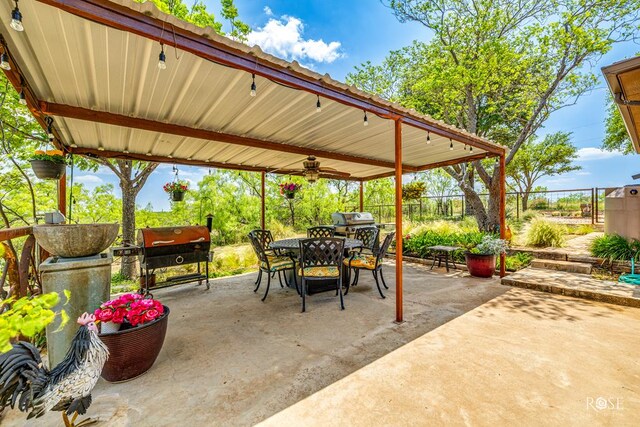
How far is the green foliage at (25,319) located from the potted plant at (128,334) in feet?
3.84

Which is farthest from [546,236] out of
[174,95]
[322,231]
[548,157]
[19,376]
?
[548,157]

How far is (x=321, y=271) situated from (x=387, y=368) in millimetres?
1624

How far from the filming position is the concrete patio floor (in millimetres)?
1748

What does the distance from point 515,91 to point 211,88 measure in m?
9.83

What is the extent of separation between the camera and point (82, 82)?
2521 mm

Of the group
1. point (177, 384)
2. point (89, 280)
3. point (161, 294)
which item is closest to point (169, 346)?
point (177, 384)

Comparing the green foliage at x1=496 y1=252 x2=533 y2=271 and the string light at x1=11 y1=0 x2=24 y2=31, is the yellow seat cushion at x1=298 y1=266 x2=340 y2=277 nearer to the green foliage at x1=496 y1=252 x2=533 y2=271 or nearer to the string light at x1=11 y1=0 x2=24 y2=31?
the string light at x1=11 y1=0 x2=24 y2=31

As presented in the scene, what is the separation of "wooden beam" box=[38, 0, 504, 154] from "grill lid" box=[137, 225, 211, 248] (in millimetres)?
3037

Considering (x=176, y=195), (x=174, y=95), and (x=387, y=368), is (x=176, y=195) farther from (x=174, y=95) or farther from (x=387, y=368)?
(x=387, y=368)

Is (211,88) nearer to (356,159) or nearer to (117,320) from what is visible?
(117,320)

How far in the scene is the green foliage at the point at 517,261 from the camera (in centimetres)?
551

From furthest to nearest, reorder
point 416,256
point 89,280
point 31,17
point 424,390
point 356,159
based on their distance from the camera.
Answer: point 416,256 → point 356,159 → point 89,280 → point 424,390 → point 31,17

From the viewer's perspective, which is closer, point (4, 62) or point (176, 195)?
point (4, 62)

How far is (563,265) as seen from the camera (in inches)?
202
